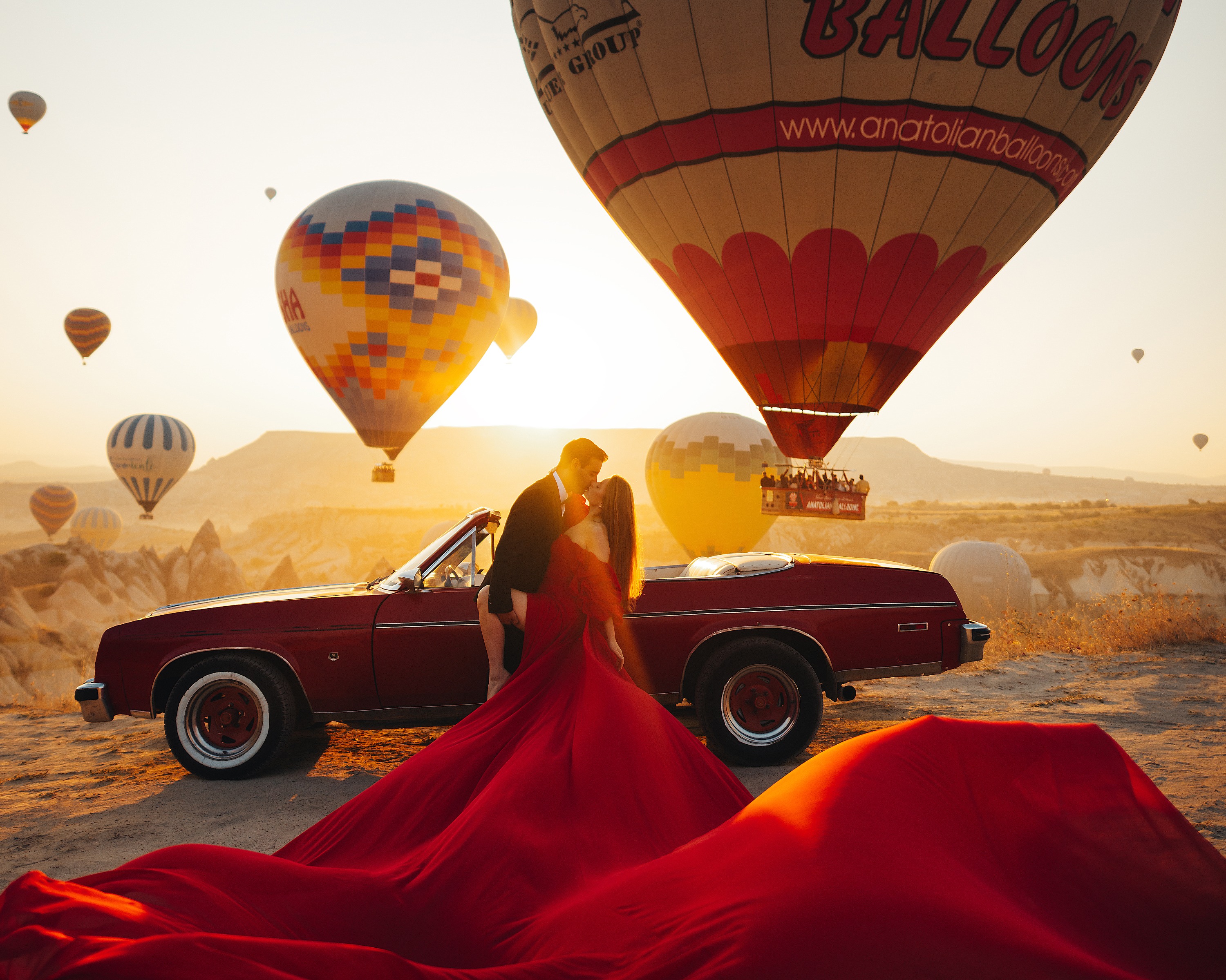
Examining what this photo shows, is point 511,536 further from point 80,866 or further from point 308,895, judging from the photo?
point 80,866

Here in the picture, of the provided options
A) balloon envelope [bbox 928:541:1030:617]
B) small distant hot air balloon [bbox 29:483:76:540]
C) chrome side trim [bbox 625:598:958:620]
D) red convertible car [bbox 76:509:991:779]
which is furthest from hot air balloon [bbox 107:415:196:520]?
chrome side trim [bbox 625:598:958:620]

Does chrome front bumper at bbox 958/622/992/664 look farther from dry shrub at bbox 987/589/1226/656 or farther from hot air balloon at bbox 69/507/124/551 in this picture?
hot air balloon at bbox 69/507/124/551

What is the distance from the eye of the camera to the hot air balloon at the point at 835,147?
36.3 feet

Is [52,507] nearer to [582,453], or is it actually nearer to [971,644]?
[582,453]

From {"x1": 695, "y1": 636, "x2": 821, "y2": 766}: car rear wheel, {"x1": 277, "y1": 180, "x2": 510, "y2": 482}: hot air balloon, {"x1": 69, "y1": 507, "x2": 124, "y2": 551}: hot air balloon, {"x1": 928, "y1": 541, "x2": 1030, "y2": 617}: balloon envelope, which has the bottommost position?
{"x1": 928, "y1": 541, "x2": 1030, "y2": 617}: balloon envelope

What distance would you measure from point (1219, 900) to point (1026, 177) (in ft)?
43.4

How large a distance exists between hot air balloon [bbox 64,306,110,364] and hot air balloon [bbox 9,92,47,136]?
12.4 metres

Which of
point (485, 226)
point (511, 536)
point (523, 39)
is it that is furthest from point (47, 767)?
point (485, 226)

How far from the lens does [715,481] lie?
30.6 metres

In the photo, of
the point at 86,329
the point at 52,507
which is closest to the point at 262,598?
the point at 86,329

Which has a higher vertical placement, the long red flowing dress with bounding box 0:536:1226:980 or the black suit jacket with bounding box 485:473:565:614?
the black suit jacket with bounding box 485:473:565:614

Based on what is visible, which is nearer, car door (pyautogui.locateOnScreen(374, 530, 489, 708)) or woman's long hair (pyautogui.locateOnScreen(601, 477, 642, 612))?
woman's long hair (pyautogui.locateOnScreen(601, 477, 642, 612))

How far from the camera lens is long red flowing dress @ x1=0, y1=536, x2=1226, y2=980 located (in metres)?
1.36

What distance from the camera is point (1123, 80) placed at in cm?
1217
